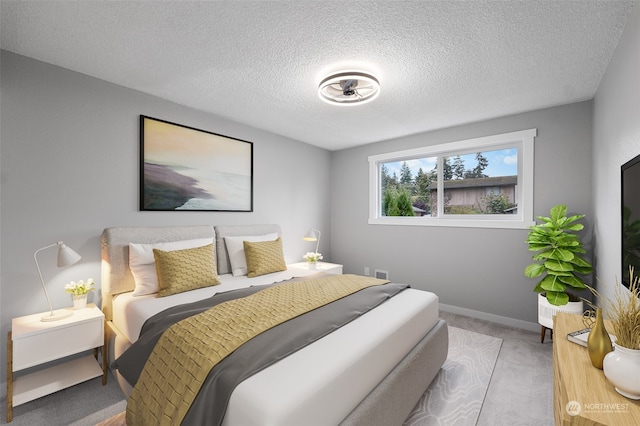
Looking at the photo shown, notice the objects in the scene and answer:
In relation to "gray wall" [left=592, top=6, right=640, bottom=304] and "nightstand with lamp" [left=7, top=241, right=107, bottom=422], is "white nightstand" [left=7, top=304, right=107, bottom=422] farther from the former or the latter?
"gray wall" [left=592, top=6, right=640, bottom=304]

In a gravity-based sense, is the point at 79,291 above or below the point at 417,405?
above

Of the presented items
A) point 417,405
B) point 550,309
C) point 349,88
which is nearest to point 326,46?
point 349,88

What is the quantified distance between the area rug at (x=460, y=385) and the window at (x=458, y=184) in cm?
143

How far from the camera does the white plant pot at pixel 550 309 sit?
2576 millimetres

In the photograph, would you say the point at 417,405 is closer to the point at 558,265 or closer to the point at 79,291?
the point at 558,265

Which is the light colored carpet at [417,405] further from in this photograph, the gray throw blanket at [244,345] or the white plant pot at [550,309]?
the white plant pot at [550,309]

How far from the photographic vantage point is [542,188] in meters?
3.14

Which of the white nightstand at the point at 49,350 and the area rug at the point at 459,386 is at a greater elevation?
the white nightstand at the point at 49,350

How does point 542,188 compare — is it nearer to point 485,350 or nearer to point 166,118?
point 485,350

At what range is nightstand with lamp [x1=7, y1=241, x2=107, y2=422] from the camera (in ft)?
5.97

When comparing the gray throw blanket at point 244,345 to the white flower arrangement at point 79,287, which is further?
the white flower arrangement at point 79,287

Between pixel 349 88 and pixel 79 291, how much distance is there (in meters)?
2.73

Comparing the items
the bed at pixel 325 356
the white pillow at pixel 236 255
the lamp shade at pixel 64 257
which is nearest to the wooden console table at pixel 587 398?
the bed at pixel 325 356

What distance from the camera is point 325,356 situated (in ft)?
4.60
